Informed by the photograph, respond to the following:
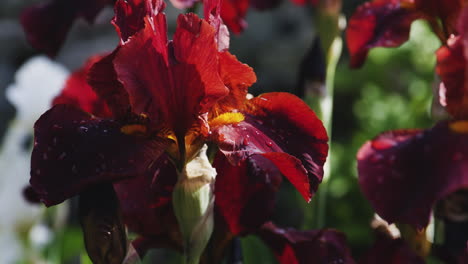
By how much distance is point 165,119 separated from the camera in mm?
537

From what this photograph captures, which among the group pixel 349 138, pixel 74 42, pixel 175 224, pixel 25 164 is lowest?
pixel 349 138

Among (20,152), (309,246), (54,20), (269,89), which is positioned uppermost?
(54,20)

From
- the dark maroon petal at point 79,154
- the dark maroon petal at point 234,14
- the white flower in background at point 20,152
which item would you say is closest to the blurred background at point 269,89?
the white flower in background at point 20,152

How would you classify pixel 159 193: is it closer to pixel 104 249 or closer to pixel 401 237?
pixel 104 249

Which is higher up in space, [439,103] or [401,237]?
[439,103]

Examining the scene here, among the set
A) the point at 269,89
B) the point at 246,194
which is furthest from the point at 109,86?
the point at 269,89

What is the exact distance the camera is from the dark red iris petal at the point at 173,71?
52 centimetres

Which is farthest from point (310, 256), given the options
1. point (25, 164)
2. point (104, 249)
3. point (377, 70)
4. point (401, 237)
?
point (377, 70)

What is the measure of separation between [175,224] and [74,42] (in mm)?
1736

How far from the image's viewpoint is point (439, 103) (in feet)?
1.91

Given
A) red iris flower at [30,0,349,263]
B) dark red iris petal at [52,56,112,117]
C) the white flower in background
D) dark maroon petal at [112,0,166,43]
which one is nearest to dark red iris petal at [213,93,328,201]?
red iris flower at [30,0,349,263]

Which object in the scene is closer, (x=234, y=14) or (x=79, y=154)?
(x=79, y=154)

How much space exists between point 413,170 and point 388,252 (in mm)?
126

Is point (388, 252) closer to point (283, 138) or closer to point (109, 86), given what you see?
point (283, 138)
